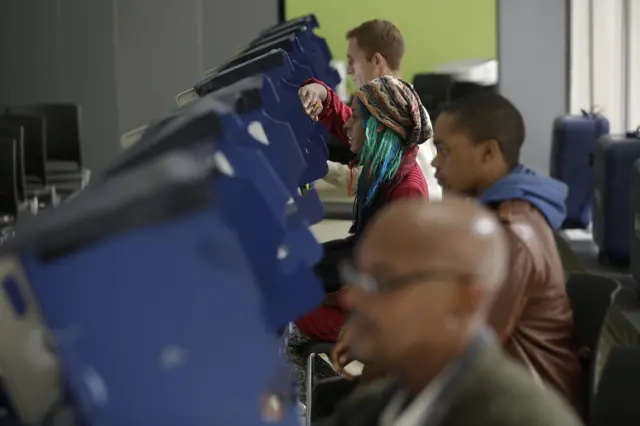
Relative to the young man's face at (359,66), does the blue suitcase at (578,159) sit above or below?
below

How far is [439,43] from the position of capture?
758cm

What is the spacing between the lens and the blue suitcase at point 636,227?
3.77m

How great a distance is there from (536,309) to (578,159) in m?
3.79

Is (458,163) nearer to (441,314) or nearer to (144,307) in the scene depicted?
(441,314)

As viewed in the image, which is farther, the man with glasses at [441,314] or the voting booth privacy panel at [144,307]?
the man with glasses at [441,314]

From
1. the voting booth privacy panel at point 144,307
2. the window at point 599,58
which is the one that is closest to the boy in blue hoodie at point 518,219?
the voting booth privacy panel at point 144,307

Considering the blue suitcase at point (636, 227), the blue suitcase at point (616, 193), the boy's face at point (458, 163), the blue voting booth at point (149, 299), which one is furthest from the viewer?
the blue suitcase at point (616, 193)

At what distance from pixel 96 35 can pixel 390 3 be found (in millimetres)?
2335

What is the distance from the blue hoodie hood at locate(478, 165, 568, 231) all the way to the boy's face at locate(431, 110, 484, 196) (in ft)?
0.27

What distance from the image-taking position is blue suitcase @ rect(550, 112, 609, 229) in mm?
5551

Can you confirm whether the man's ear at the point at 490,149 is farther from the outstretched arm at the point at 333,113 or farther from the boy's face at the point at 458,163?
the outstretched arm at the point at 333,113

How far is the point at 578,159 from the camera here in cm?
561

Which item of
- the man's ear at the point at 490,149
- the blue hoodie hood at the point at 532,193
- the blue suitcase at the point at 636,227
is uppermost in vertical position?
the man's ear at the point at 490,149

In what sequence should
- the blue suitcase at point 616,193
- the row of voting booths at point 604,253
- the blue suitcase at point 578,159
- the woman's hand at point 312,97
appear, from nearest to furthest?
the row of voting booths at point 604,253, the woman's hand at point 312,97, the blue suitcase at point 616,193, the blue suitcase at point 578,159
